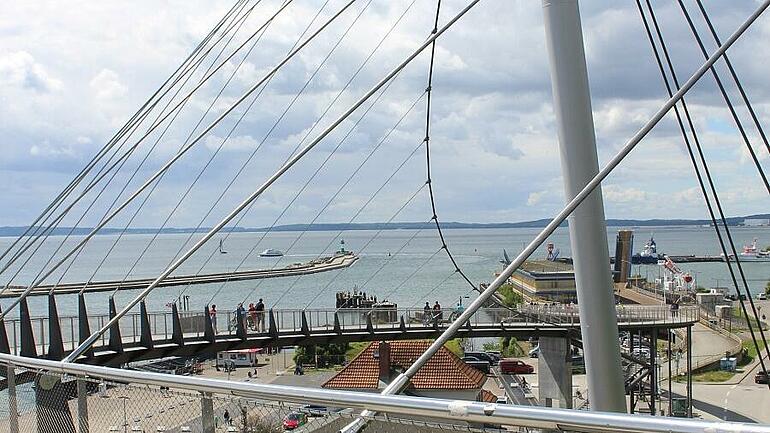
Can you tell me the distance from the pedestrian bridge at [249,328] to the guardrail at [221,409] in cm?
1042

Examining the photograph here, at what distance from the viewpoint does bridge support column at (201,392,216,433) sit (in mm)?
4184

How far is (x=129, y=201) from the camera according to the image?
8.79 m

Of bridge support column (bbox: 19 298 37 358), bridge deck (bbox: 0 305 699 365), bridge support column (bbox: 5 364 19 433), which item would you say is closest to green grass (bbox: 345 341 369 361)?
bridge deck (bbox: 0 305 699 365)

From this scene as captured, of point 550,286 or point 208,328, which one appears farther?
point 550,286

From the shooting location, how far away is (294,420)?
4.19m

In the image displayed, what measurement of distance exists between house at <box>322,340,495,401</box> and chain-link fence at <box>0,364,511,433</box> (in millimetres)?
21297

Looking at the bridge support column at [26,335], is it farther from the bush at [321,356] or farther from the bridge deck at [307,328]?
the bush at [321,356]

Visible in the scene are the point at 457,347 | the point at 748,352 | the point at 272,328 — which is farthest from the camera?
the point at 748,352

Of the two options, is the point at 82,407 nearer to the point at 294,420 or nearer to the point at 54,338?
the point at 294,420

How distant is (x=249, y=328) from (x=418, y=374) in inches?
249

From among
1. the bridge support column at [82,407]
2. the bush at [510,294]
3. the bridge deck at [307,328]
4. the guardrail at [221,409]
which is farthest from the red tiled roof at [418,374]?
the bush at [510,294]

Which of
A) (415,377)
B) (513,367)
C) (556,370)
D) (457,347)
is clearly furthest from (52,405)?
(457,347)

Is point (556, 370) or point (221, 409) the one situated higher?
point (221, 409)

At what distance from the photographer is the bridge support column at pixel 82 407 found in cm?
510
